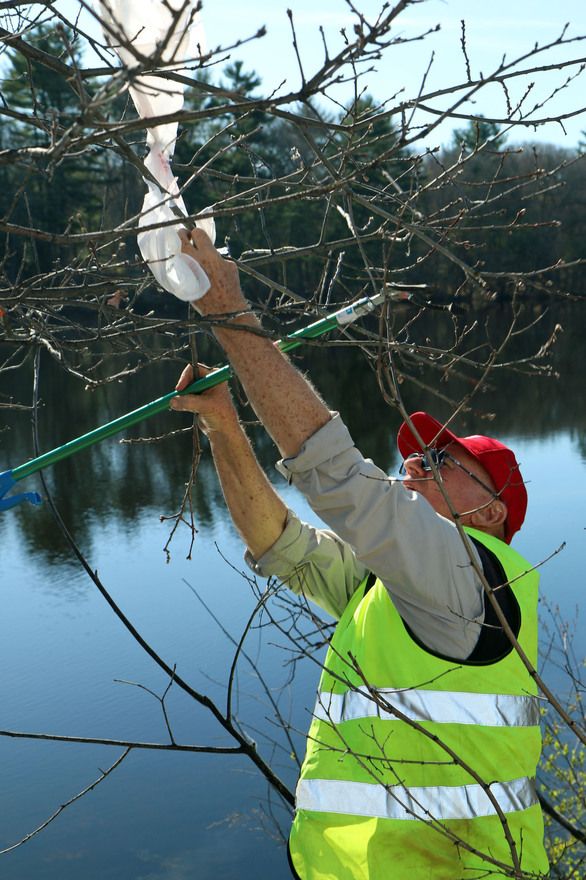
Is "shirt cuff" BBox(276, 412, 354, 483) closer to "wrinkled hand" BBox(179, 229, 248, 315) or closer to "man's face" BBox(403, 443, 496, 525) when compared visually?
"wrinkled hand" BBox(179, 229, 248, 315)

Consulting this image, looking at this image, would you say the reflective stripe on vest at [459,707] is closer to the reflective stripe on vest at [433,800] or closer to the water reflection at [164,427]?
the reflective stripe on vest at [433,800]

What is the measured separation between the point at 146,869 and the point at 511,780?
4.18 metres

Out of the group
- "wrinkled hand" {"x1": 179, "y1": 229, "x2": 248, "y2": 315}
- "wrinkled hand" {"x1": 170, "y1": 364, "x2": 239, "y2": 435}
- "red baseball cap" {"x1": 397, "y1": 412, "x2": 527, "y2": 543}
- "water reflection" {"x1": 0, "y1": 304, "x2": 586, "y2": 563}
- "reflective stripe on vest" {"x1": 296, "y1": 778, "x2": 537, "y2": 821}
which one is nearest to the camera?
"wrinkled hand" {"x1": 179, "y1": 229, "x2": 248, "y2": 315}

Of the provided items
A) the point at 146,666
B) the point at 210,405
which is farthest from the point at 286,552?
the point at 146,666

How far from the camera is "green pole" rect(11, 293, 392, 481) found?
214 cm

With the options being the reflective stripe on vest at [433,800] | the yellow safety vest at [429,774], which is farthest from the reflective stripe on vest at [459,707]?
the reflective stripe on vest at [433,800]

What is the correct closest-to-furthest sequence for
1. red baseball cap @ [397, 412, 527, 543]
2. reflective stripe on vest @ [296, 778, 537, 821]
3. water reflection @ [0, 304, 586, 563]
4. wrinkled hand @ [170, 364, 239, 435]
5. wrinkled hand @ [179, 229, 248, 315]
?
wrinkled hand @ [179, 229, 248, 315] → reflective stripe on vest @ [296, 778, 537, 821] → wrinkled hand @ [170, 364, 239, 435] → red baseball cap @ [397, 412, 527, 543] → water reflection @ [0, 304, 586, 563]

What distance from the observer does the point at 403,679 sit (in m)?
2.15

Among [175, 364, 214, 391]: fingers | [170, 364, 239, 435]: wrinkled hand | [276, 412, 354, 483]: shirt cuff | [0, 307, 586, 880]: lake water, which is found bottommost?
[0, 307, 586, 880]: lake water

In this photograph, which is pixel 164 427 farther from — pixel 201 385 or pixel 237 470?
pixel 201 385

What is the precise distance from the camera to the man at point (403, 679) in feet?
6.66

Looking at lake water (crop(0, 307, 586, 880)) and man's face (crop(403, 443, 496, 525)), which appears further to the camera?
lake water (crop(0, 307, 586, 880))

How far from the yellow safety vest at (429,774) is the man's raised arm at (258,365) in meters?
0.43

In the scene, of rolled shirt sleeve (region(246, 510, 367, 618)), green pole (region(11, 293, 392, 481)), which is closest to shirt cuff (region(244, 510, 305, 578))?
rolled shirt sleeve (region(246, 510, 367, 618))
